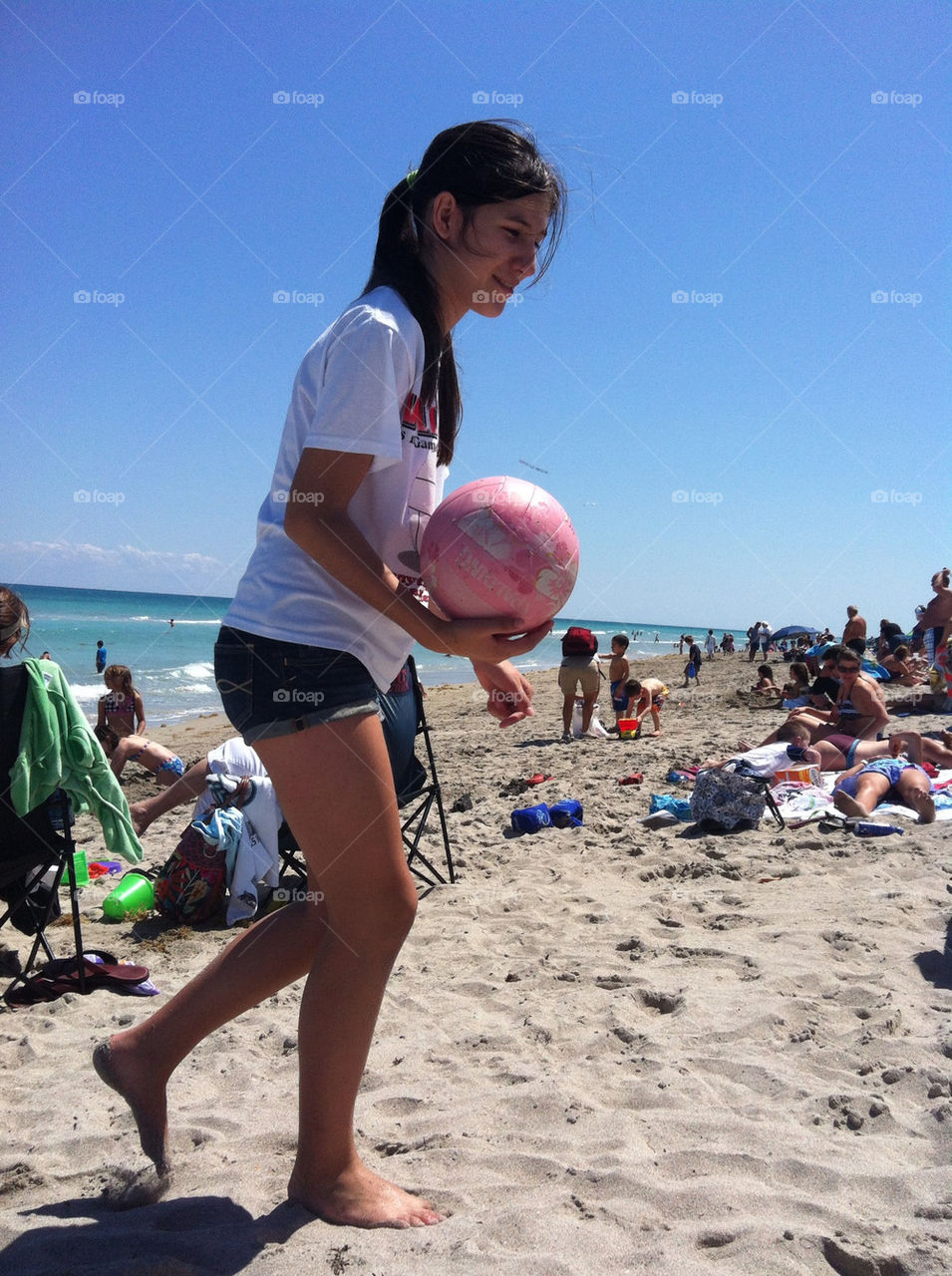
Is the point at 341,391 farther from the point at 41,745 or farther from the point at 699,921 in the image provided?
the point at 699,921

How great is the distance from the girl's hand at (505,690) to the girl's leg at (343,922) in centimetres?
44

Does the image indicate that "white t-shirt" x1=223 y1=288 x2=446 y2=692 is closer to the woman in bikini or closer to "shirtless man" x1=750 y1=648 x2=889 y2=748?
"shirtless man" x1=750 y1=648 x2=889 y2=748

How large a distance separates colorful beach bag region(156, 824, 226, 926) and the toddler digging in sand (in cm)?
263

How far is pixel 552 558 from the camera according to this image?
1.95 metres

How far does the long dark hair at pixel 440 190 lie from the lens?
1.95 metres

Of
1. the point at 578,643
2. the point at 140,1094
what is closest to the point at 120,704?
the point at 578,643

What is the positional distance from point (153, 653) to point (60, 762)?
37236mm

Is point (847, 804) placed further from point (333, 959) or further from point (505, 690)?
point (333, 959)

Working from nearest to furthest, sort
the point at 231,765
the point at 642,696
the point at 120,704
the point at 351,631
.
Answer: the point at 351,631 < the point at 231,765 < the point at 120,704 < the point at 642,696

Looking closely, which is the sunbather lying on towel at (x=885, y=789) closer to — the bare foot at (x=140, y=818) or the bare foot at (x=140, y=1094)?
the bare foot at (x=140, y=818)

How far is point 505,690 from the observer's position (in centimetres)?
227

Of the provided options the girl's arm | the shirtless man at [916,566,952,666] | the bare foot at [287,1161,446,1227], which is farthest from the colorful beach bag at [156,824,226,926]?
the shirtless man at [916,566,952,666]

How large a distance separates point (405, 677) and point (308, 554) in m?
0.62

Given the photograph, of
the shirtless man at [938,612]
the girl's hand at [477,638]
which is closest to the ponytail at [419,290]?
the girl's hand at [477,638]
